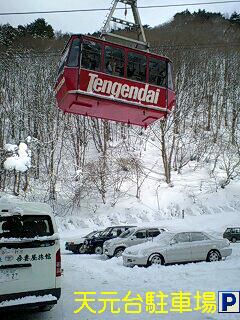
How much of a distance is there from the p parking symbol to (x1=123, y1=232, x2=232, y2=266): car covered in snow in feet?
19.1

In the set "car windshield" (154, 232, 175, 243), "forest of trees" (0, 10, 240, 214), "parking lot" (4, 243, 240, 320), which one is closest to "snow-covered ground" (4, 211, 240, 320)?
"parking lot" (4, 243, 240, 320)

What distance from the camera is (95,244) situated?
69.5 feet

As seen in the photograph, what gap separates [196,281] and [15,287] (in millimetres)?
5674

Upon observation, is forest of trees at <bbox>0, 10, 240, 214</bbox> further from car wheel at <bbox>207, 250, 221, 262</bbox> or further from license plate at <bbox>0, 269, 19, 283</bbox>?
license plate at <bbox>0, 269, 19, 283</bbox>

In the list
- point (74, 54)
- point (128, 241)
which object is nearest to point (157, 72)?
point (74, 54)

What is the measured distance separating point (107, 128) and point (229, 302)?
3738 centimetres

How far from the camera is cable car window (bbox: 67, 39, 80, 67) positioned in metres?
13.2

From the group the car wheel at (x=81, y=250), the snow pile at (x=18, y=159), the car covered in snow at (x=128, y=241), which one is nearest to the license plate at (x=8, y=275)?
the car covered in snow at (x=128, y=241)

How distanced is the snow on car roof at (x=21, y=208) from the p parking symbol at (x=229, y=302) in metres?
3.90

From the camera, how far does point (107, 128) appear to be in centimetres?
4438

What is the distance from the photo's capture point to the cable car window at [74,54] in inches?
519

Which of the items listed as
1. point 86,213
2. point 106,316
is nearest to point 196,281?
point 106,316

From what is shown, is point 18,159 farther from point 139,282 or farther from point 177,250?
point 139,282

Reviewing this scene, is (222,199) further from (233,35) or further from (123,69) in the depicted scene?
(233,35)
